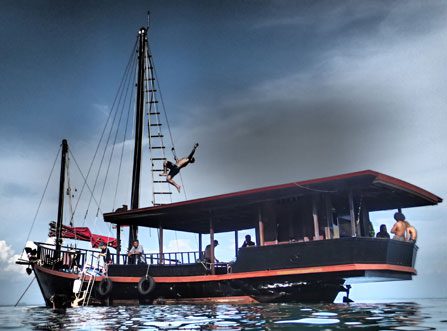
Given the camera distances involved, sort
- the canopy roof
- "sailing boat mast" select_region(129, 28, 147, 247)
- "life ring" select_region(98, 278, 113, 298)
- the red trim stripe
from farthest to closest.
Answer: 1. "sailing boat mast" select_region(129, 28, 147, 247)
2. "life ring" select_region(98, 278, 113, 298)
3. the canopy roof
4. the red trim stripe

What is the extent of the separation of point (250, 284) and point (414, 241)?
485 cm

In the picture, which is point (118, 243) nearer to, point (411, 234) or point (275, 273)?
point (275, 273)

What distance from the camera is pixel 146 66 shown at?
2442 centimetres

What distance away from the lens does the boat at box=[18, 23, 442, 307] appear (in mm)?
11875

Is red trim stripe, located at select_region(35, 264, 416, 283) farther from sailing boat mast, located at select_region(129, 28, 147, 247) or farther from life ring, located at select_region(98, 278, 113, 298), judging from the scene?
sailing boat mast, located at select_region(129, 28, 147, 247)

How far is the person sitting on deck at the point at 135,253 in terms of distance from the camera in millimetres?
16411

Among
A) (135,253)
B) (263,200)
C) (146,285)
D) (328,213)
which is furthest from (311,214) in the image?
(135,253)

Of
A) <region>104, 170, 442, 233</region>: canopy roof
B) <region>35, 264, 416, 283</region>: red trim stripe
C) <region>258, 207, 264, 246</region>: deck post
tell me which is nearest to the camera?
<region>35, 264, 416, 283</region>: red trim stripe

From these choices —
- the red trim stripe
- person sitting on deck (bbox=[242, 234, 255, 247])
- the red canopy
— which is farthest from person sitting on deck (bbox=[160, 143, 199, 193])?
person sitting on deck (bbox=[242, 234, 255, 247])

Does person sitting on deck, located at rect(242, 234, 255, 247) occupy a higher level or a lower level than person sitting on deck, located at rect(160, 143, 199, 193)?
lower

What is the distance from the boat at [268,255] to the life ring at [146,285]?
33 mm

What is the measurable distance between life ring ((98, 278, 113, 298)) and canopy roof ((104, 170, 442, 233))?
2.26 m

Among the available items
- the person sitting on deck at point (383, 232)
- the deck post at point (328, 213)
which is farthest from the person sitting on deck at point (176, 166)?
the person sitting on deck at point (383, 232)

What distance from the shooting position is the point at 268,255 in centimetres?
1302
